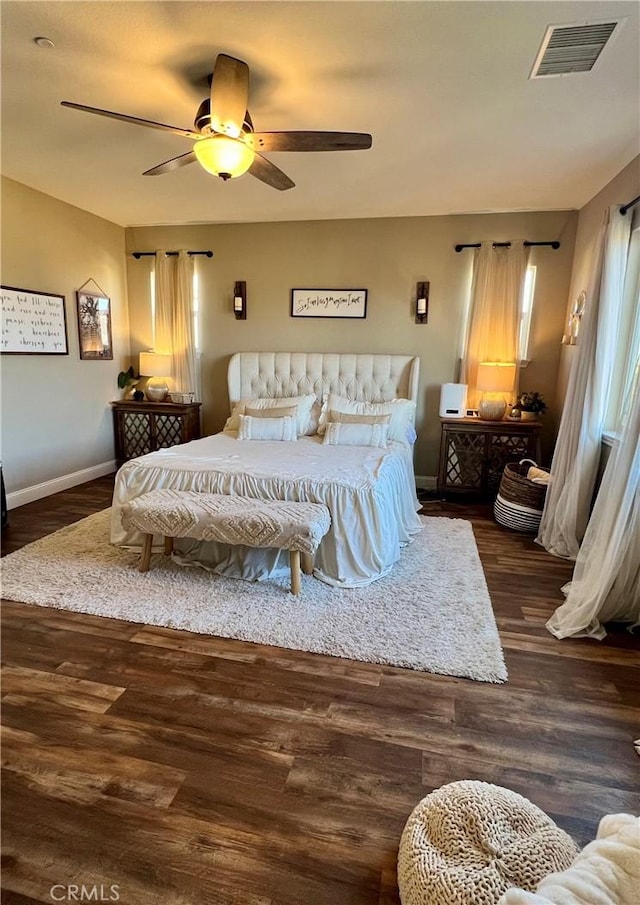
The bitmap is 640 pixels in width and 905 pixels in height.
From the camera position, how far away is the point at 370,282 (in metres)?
4.92

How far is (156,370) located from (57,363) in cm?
101

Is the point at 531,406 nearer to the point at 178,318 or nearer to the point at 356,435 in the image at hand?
the point at 356,435

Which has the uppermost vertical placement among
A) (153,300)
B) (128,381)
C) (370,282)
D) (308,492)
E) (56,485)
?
(370,282)

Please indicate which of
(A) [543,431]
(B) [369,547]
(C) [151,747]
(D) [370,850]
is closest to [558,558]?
(B) [369,547]

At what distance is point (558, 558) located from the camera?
3375mm

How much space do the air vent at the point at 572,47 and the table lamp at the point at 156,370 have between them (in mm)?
4213

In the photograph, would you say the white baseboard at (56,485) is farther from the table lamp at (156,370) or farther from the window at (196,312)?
the window at (196,312)

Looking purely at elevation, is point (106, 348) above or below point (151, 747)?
above

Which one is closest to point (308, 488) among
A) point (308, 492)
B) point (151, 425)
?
point (308, 492)

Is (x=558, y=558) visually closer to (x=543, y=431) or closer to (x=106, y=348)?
(x=543, y=431)

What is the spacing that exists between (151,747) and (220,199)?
4320mm

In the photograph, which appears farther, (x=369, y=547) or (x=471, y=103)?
(x=369, y=547)

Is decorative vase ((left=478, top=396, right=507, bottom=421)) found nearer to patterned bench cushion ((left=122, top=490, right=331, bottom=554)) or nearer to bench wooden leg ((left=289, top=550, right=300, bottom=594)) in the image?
patterned bench cushion ((left=122, top=490, right=331, bottom=554))

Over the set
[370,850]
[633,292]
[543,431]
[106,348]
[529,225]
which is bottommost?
[370,850]
